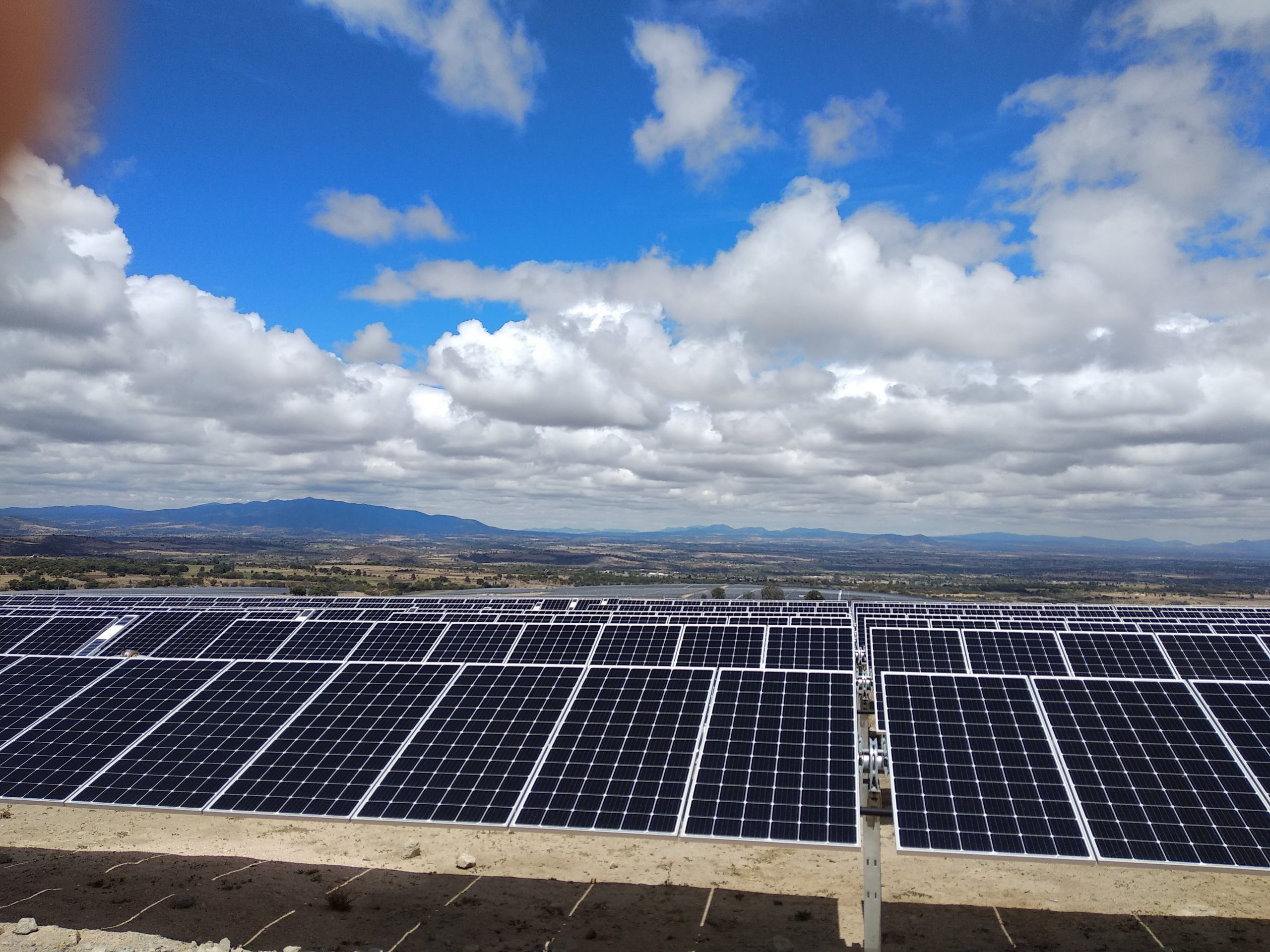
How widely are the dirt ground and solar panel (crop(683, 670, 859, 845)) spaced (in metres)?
0.88

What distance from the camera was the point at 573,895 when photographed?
2119 centimetres


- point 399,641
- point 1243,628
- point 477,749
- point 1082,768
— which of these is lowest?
point 477,749

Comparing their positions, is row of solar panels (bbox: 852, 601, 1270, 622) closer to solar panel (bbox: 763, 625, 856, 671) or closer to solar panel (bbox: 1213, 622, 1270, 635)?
solar panel (bbox: 1213, 622, 1270, 635)

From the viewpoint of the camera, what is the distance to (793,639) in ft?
105

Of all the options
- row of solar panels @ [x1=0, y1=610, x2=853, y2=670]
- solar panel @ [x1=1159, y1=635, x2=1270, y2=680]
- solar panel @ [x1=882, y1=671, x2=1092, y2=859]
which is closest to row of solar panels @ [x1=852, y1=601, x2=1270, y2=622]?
solar panel @ [x1=1159, y1=635, x2=1270, y2=680]

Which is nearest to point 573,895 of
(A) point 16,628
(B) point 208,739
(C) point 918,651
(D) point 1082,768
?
(B) point 208,739

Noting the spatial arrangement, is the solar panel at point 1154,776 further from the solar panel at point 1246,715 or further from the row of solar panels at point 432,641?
the row of solar panels at point 432,641

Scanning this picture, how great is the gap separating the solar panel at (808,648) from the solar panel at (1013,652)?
6693 mm

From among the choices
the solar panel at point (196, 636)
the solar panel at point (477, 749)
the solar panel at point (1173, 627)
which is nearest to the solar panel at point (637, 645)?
the solar panel at point (477, 749)

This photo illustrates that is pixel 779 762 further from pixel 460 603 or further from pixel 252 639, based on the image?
pixel 460 603

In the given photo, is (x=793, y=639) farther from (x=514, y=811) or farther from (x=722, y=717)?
(x=514, y=811)

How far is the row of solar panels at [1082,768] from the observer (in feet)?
50.5

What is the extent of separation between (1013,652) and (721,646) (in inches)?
478

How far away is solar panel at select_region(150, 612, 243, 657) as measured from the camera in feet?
108
